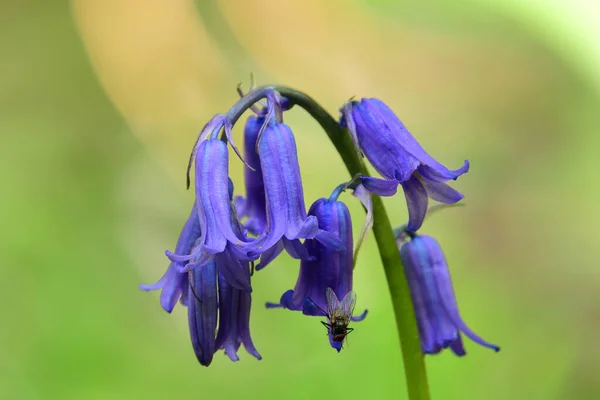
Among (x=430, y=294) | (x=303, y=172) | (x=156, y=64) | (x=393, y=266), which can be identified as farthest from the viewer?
(x=156, y=64)

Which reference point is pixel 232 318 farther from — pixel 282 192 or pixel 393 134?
pixel 393 134

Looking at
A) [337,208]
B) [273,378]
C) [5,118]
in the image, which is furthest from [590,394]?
[5,118]

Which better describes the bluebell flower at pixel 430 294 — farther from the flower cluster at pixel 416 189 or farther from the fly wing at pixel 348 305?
the fly wing at pixel 348 305

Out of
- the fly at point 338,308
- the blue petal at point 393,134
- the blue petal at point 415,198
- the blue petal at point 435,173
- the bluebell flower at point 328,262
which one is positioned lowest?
the fly at point 338,308

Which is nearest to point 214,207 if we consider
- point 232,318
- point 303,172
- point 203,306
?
point 203,306

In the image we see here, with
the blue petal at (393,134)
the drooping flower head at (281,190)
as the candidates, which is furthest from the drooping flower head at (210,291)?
the blue petal at (393,134)

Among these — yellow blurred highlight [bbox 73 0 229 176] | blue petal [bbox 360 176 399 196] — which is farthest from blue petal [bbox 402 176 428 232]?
yellow blurred highlight [bbox 73 0 229 176]
